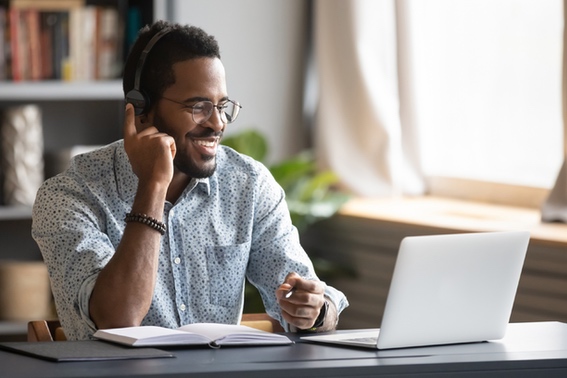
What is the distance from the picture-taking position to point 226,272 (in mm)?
2244

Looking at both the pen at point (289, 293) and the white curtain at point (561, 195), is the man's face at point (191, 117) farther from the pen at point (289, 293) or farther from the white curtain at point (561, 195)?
the white curtain at point (561, 195)

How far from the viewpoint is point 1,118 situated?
11.6 ft

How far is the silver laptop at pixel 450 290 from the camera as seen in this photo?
1676 millimetres

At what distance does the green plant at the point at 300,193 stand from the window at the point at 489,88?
0.40 metres

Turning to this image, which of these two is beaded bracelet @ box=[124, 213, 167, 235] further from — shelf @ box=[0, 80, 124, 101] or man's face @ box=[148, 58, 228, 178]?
shelf @ box=[0, 80, 124, 101]

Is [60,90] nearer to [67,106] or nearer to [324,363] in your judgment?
[67,106]

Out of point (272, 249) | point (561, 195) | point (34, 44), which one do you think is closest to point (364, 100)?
point (561, 195)

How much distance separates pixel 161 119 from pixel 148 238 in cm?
33

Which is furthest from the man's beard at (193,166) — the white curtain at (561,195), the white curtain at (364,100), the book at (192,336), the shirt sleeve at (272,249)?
the white curtain at (364,100)

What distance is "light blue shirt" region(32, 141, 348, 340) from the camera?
2.05 meters

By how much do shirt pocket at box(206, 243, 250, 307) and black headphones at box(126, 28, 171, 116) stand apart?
1.06 ft

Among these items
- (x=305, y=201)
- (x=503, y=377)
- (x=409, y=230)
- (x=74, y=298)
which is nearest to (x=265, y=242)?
(x=74, y=298)

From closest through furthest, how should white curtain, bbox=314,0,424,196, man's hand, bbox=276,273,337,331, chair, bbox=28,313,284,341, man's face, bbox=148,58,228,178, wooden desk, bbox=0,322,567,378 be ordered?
1. wooden desk, bbox=0,322,567,378
2. man's hand, bbox=276,273,337,331
3. chair, bbox=28,313,284,341
4. man's face, bbox=148,58,228,178
5. white curtain, bbox=314,0,424,196

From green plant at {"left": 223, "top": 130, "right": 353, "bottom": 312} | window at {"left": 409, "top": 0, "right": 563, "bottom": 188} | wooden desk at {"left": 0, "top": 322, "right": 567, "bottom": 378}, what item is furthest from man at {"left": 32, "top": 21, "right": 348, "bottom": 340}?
window at {"left": 409, "top": 0, "right": 563, "bottom": 188}
